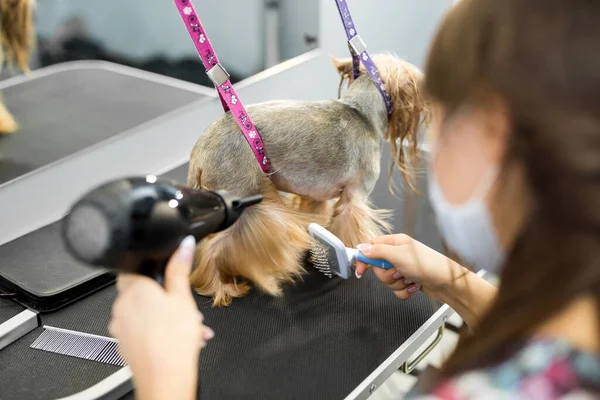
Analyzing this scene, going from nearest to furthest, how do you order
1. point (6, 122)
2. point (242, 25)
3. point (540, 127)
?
point (540, 127) → point (6, 122) → point (242, 25)

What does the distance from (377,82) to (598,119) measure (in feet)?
2.18

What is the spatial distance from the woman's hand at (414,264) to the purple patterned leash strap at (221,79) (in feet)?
0.70

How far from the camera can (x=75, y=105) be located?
149 centimetres

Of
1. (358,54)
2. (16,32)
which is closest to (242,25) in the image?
(16,32)

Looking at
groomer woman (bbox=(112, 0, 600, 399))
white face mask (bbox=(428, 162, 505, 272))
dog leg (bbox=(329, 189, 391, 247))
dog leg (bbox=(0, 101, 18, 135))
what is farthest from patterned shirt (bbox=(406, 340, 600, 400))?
dog leg (bbox=(0, 101, 18, 135))

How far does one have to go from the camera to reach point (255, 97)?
1665 millimetres

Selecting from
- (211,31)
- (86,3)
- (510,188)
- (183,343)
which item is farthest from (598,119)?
(211,31)

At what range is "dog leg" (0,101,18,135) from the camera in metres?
1.32

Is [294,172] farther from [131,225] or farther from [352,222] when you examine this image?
[131,225]

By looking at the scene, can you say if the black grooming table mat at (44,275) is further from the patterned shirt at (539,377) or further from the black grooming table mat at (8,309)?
the patterned shirt at (539,377)

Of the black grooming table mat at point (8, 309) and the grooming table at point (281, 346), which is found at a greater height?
the black grooming table mat at point (8, 309)

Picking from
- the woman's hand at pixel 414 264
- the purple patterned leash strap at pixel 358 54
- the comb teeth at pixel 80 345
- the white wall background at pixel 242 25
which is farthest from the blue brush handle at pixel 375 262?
the white wall background at pixel 242 25

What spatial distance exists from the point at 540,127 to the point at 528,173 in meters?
0.04

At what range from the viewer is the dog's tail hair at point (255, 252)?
0.99 meters
